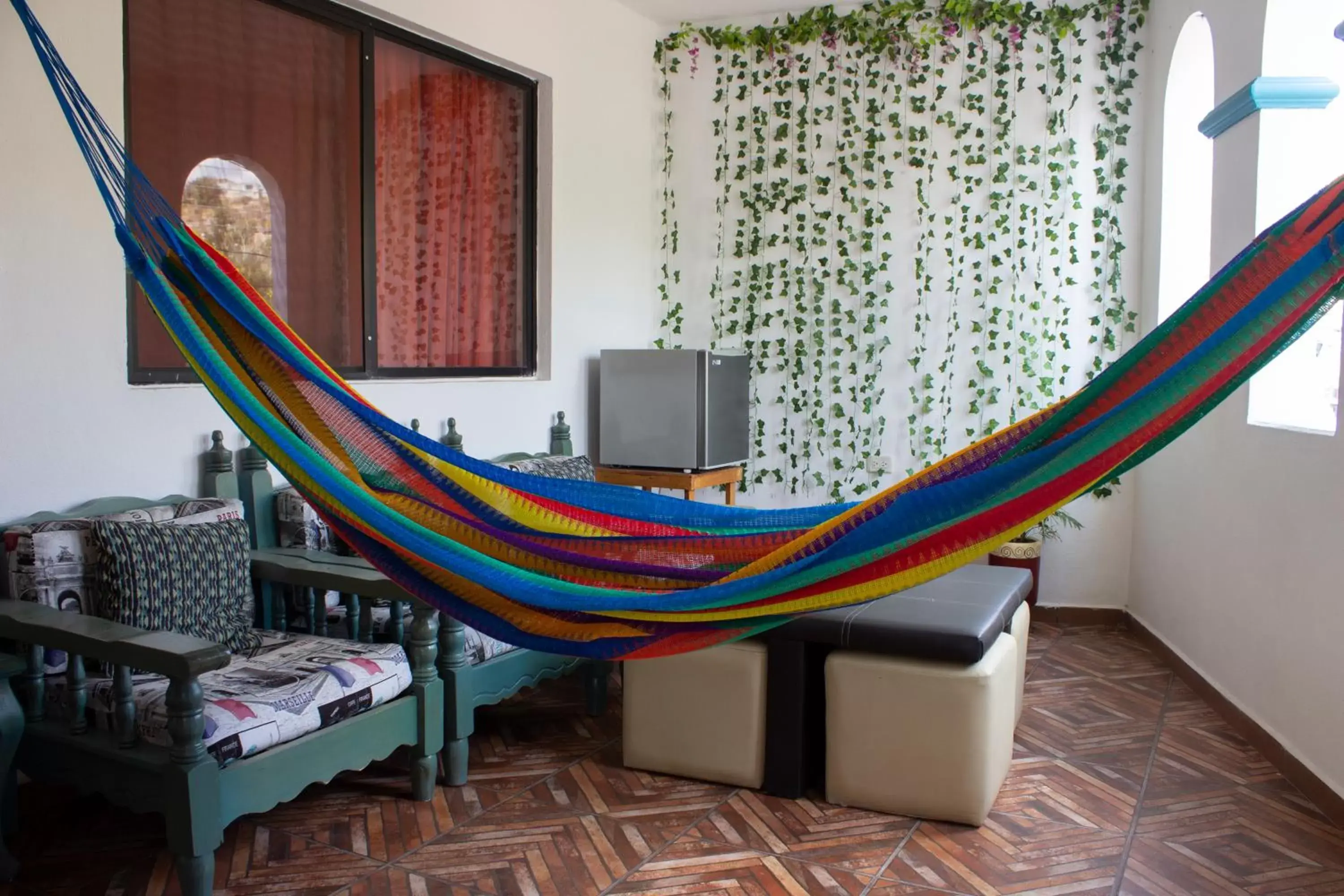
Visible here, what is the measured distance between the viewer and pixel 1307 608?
109 inches

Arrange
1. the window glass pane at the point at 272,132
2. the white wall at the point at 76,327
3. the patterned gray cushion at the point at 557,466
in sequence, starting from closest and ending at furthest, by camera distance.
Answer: the white wall at the point at 76,327
the window glass pane at the point at 272,132
the patterned gray cushion at the point at 557,466

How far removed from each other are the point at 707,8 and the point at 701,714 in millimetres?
3357

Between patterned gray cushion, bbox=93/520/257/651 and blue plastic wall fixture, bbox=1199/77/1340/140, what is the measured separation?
3088 mm

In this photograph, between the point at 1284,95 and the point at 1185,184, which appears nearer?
the point at 1284,95

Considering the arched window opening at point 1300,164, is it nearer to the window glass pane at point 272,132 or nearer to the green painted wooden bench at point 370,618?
the green painted wooden bench at point 370,618

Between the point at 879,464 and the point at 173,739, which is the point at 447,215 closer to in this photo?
the point at 879,464

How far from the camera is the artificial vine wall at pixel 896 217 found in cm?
454

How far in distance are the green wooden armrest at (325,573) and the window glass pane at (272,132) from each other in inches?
23.9

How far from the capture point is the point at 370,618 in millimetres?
2836

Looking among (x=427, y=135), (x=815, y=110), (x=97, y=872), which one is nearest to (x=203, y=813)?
(x=97, y=872)

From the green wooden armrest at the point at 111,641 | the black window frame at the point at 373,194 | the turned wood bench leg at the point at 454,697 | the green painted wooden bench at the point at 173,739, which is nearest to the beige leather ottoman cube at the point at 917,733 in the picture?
the turned wood bench leg at the point at 454,697

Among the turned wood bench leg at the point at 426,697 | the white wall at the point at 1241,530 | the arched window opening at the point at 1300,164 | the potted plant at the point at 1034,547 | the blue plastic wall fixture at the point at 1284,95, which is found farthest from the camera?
the potted plant at the point at 1034,547

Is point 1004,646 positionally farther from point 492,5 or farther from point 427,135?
point 492,5

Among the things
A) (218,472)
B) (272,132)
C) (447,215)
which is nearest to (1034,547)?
(447,215)
